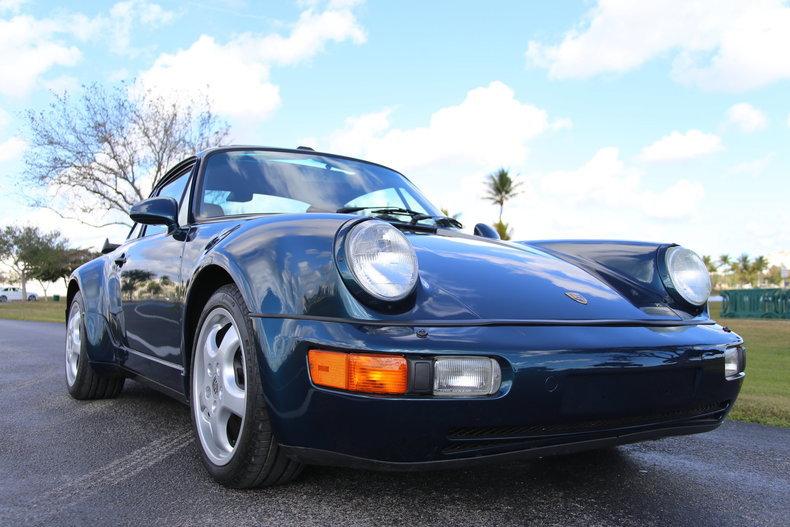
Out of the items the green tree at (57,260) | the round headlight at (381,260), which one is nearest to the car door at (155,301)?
the round headlight at (381,260)

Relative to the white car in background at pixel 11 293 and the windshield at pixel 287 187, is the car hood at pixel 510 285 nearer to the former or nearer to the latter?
the windshield at pixel 287 187

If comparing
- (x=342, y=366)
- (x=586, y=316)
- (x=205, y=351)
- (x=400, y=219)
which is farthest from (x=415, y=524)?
(x=400, y=219)

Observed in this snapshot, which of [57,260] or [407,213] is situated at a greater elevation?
[407,213]

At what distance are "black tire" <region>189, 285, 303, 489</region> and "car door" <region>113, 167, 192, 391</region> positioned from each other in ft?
2.11

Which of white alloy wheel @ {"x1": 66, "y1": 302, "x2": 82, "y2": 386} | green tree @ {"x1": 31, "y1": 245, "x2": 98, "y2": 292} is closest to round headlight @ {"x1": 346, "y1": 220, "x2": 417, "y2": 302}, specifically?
white alloy wheel @ {"x1": 66, "y1": 302, "x2": 82, "y2": 386}

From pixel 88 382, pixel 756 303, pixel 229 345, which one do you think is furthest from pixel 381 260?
pixel 756 303

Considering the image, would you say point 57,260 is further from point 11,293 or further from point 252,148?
point 252,148

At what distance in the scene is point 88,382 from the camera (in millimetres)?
4043

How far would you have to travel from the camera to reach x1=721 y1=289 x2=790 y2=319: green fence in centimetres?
2184

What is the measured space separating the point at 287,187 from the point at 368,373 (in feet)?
5.17

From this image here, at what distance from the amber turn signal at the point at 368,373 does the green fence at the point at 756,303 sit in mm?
23854

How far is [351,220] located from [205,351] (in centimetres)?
87

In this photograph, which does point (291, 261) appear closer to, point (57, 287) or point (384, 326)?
point (384, 326)

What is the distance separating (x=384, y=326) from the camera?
1.83 metres
